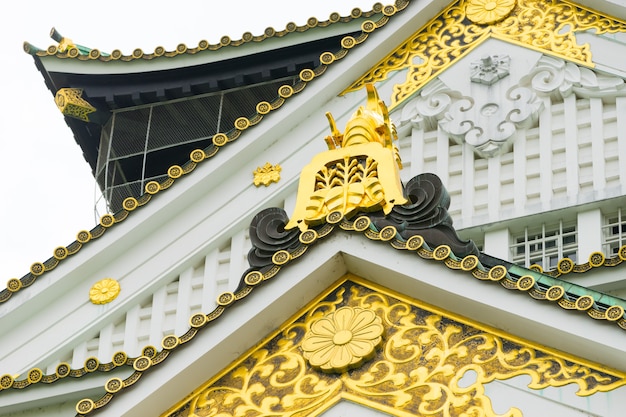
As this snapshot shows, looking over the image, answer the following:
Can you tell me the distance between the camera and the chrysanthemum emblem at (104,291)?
48.8 feet

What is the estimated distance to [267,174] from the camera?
50.2ft

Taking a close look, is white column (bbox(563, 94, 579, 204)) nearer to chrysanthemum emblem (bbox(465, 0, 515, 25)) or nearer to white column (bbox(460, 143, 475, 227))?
white column (bbox(460, 143, 475, 227))

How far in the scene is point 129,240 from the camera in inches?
596

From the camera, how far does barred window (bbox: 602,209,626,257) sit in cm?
1359

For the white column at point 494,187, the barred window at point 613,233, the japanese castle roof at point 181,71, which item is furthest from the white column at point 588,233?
the japanese castle roof at point 181,71

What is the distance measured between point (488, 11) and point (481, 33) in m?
0.22

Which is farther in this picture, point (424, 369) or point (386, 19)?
point (386, 19)

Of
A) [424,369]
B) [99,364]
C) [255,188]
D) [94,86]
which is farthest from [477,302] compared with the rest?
[94,86]

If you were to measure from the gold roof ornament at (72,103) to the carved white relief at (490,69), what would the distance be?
166 inches

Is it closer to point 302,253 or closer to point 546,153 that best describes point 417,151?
point 546,153

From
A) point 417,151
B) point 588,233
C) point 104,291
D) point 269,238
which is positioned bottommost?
point 269,238

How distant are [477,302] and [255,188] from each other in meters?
5.44

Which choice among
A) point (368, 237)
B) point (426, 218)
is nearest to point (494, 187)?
point (426, 218)

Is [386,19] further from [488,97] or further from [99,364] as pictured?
[99,364]
